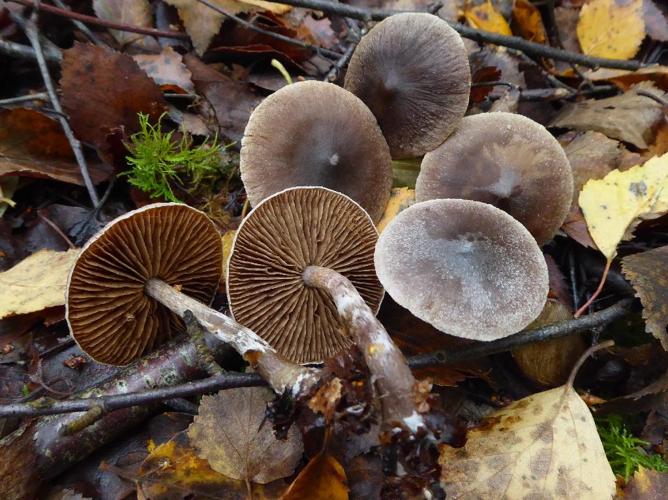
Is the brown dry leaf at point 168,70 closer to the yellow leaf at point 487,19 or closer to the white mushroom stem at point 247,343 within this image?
the white mushroom stem at point 247,343

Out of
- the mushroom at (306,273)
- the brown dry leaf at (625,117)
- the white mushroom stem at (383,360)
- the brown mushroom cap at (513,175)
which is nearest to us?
the white mushroom stem at (383,360)

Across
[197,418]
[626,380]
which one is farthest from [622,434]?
[197,418]

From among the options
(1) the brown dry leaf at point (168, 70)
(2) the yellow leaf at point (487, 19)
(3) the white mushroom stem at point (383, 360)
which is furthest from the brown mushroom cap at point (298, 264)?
(2) the yellow leaf at point (487, 19)

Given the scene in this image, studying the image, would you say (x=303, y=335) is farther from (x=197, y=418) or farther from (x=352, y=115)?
(x=352, y=115)

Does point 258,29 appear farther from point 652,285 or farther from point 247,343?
point 652,285

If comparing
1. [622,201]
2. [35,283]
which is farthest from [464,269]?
[35,283]

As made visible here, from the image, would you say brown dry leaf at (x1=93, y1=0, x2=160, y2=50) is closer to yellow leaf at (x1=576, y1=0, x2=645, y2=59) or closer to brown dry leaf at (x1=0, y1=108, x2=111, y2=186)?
brown dry leaf at (x1=0, y1=108, x2=111, y2=186)
